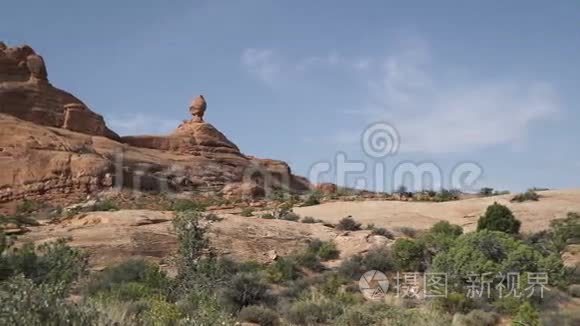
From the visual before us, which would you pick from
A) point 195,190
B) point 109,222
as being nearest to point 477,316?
point 109,222

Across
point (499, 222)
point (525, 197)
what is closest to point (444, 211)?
point (525, 197)

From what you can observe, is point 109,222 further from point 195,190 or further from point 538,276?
point 195,190

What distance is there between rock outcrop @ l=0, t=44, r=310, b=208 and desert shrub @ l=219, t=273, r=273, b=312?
1166 inches

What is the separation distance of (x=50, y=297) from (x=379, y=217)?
30.3 meters

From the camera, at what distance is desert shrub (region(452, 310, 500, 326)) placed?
40.6 ft

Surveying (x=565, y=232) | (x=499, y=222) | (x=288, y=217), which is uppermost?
(x=499, y=222)

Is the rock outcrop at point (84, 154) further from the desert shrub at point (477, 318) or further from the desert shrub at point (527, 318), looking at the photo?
the desert shrub at point (527, 318)

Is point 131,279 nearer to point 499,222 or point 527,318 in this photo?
point 527,318

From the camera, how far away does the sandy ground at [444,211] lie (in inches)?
1306

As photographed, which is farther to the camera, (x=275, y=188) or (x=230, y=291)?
(x=275, y=188)

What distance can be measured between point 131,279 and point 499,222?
1877cm

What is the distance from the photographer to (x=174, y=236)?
21844mm

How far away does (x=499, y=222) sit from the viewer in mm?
29031

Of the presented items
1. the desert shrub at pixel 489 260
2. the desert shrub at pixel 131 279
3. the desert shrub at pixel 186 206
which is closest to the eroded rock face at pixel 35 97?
the desert shrub at pixel 186 206
